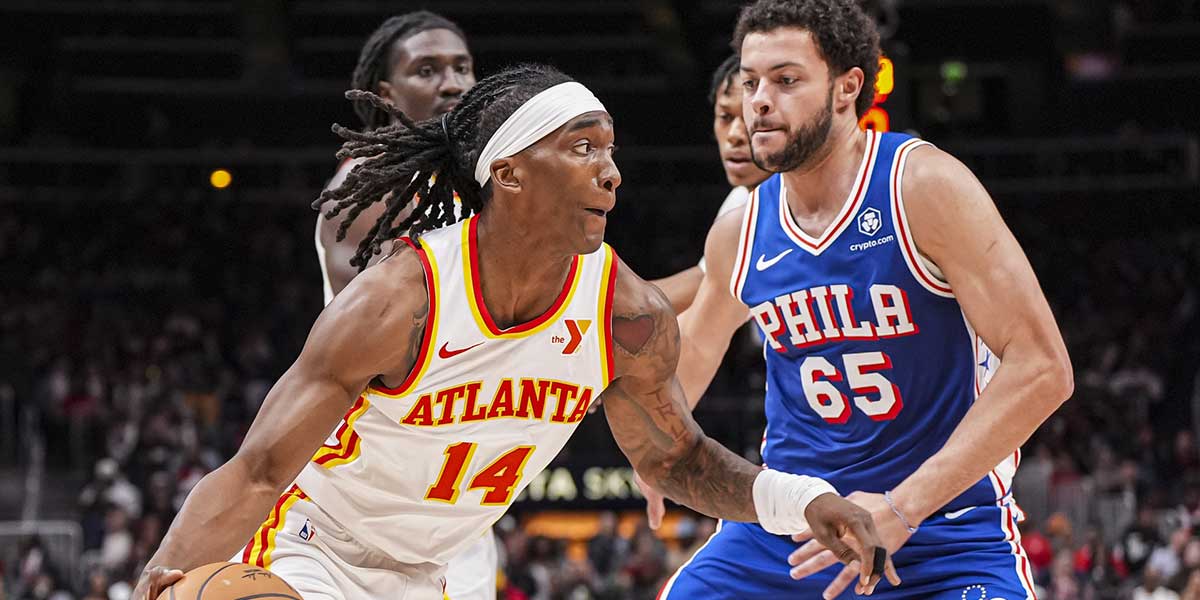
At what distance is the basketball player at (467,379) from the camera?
327cm

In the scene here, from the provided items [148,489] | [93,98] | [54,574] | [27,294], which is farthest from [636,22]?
[54,574]

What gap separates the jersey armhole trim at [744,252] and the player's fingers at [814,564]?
841 mm

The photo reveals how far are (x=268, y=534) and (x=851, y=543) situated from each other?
1.45 metres

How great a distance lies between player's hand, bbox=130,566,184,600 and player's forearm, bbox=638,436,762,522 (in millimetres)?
1371

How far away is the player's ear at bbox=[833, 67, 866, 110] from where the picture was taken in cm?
400

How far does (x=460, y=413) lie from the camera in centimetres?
349

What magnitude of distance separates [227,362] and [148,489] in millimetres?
4367

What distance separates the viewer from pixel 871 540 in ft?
11.3

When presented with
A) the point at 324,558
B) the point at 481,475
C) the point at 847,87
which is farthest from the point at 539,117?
the point at 324,558

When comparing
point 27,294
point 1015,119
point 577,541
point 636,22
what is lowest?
point 577,541

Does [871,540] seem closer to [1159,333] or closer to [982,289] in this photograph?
[982,289]

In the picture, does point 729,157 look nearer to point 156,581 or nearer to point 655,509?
point 655,509

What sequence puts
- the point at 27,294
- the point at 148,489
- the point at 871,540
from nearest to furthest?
the point at 871,540 → the point at 148,489 → the point at 27,294

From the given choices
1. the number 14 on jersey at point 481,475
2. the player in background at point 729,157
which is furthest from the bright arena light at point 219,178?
the number 14 on jersey at point 481,475
